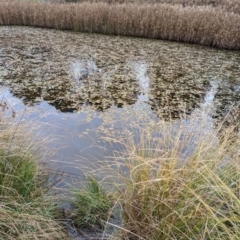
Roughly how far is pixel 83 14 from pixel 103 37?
1.08 m

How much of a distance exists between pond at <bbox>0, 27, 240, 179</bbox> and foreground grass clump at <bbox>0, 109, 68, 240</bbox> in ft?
0.68

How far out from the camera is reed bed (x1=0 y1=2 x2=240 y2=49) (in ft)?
21.2

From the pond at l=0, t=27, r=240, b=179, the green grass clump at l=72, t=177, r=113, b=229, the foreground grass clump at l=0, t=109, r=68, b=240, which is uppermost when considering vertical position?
the foreground grass clump at l=0, t=109, r=68, b=240

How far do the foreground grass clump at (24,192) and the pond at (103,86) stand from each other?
21 cm

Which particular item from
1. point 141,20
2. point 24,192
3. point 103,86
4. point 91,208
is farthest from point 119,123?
point 141,20

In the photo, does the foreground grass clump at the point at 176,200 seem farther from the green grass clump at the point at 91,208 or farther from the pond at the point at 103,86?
the pond at the point at 103,86

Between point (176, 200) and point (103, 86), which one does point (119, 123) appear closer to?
point (103, 86)

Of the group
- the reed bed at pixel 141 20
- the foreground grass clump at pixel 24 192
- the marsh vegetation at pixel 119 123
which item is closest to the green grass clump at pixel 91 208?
the marsh vegetation at pixel 119 123

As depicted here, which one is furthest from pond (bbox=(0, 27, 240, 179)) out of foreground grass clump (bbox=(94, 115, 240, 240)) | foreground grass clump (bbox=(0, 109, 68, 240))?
foreground grass clump (bbox=(94, 115, 240, 240))

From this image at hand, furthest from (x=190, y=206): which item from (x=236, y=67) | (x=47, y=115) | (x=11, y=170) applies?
(x=236, y=67)

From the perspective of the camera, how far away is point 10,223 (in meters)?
1.18

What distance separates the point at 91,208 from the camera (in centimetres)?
171

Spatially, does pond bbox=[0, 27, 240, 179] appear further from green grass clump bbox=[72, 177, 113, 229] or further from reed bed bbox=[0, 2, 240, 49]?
reed bed bbox=[0, 2, 240, 49]

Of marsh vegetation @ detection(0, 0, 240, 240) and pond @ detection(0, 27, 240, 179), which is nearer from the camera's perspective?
marsh vegetation @ detection(0, 0, 240, 240)
